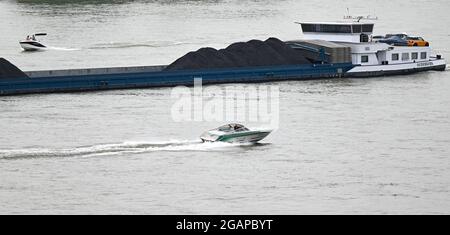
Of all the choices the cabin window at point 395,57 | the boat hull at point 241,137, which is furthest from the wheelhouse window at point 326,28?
the boat hull at point 241,137

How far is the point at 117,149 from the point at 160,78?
59.0 feet

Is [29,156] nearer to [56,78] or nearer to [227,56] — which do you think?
[56,78]

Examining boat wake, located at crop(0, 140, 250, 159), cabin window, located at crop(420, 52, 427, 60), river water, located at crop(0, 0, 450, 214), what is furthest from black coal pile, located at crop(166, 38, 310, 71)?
boat wake, located at crop(0, 140, 250, 159)

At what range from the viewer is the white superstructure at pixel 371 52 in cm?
6912

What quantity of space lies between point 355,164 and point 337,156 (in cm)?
139

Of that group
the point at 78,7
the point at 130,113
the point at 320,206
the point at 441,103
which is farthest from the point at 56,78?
the point at 78,7

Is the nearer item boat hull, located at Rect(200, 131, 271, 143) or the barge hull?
boat hull, located at Rect(200, 131, 271, 143)

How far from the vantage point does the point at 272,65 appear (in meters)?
66.7

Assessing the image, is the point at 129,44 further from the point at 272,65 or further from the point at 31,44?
the point at 272,65

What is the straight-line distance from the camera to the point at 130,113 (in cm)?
5291

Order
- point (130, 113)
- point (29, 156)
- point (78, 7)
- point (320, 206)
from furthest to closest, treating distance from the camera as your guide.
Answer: point (78, 7)
point (130, 113)
point (29, 156)
point (320, 206)

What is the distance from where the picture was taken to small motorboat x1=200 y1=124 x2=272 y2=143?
45.6 metres

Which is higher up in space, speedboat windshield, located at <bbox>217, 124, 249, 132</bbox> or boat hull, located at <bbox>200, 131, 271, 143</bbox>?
speedboat windshield, located at <bbox>217, 124, 249, 132</bbox>

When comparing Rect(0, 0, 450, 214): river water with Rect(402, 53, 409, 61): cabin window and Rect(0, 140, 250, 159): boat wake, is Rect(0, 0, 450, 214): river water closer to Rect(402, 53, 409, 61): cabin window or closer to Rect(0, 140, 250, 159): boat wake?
Rect(0, 140, 250, 159): boat wake
